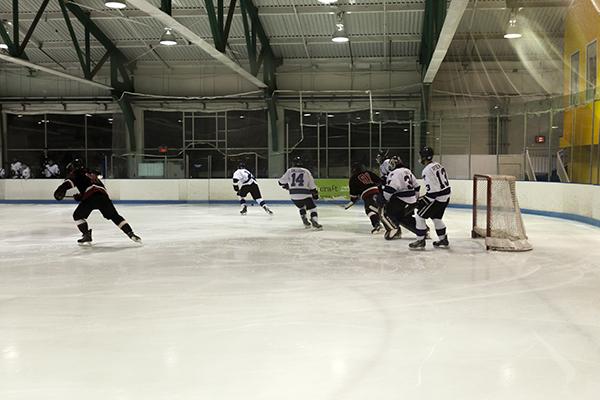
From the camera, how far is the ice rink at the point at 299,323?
100 inches

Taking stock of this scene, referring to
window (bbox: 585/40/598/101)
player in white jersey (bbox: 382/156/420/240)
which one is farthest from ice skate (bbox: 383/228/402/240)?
window (bbox: 585/40/598/101)

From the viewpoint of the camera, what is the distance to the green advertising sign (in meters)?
17.2

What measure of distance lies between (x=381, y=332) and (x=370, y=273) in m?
2.05

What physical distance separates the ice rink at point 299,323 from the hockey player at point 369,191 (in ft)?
6.04

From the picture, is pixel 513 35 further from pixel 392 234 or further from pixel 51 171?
pixel 51 171

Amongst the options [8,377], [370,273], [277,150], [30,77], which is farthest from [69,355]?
[30,77]

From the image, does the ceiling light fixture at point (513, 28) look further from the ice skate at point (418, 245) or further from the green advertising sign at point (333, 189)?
the ice skate at point (418, 245)

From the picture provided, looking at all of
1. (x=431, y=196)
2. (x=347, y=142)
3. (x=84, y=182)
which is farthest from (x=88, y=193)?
(x=347, y=142)

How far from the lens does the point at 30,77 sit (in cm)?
2078

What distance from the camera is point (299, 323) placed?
3.59 meters

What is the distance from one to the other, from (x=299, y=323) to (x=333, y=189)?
13.7 meters

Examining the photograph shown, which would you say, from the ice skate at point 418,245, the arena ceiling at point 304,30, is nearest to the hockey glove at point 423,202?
the ice skate at point 418,245

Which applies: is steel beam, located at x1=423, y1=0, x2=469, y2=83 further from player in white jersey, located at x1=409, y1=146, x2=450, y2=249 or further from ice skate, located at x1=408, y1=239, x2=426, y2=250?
ice skate, located at x1=408, y1=239, x2=426, y2=250

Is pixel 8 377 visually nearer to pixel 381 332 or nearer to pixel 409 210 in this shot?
pixel 381 332
